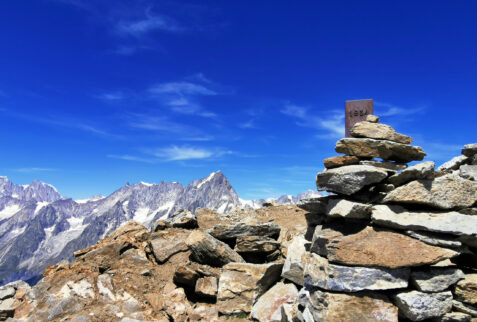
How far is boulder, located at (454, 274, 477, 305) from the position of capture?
1150cm

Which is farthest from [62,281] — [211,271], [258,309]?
[258,309]

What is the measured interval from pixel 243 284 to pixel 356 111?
12.2 metres

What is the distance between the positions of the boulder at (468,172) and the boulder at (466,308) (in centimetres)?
615

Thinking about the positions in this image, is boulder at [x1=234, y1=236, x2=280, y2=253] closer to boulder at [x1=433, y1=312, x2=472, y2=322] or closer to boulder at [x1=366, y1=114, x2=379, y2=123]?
boulder at [x1=366, y1=114, x2=379, y2=123]

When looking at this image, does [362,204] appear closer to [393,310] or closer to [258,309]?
[393,310]

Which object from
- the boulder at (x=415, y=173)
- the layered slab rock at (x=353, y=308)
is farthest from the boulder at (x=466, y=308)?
the boulder at (x=415, y=173)

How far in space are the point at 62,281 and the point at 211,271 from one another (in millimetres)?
9273

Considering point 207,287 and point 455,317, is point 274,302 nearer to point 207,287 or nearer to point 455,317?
point 207,287

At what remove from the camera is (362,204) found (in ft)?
44.4

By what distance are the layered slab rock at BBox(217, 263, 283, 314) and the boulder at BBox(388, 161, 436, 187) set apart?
334 inches

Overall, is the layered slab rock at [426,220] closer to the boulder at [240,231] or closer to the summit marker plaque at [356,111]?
the summit marker plaque at [356,111]

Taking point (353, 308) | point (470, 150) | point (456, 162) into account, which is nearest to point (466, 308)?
point (353, 308)

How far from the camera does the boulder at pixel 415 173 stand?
41.6ft

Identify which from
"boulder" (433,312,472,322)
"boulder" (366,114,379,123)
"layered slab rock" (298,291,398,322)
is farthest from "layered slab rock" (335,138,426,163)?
"boulder" (433,312,472,322)
